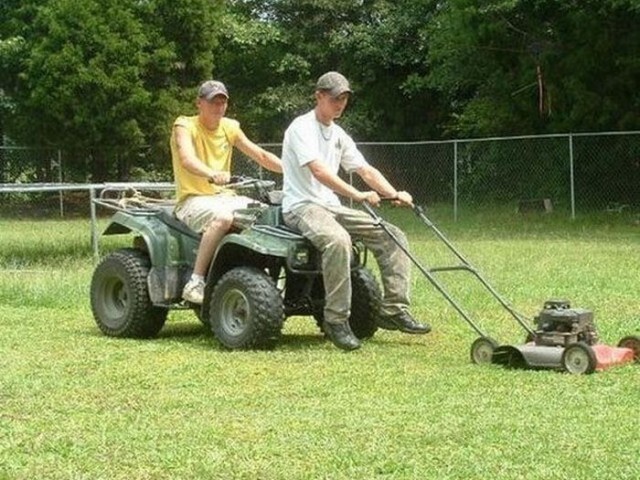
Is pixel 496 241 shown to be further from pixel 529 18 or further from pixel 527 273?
pixel 529 18

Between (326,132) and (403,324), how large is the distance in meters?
1.30

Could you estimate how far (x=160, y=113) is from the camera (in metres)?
28.9

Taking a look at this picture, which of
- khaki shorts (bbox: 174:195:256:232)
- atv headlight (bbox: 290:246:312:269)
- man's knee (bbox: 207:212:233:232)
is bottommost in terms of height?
atv headlight (bbox: 290:246:312:269)

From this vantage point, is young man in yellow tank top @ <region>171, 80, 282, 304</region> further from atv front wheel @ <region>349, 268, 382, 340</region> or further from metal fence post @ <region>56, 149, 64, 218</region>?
metal fence post @ <region>56, 149, 64, 218</region>

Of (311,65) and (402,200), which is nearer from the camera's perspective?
(402,200)

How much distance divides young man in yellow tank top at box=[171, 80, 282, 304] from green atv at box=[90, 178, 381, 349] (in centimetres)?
9

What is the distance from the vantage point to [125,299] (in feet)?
28.9

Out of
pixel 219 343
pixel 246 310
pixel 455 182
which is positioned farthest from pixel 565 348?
pixel 455 182

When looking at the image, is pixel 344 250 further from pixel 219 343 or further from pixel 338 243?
pixel 219 343

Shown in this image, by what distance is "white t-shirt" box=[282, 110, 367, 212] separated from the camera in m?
7.97

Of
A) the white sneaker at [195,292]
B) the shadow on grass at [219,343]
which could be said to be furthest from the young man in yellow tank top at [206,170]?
the shadow on grass at [219,343]

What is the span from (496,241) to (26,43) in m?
15.2

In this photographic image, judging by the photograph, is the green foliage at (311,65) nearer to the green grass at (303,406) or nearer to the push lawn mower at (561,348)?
the green grass at (303,406)

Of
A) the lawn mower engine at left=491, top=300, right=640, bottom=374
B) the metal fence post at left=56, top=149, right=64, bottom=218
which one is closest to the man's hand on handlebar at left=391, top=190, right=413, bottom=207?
the lawn mower engine at left=491, top=300, right=640, bottom=374
